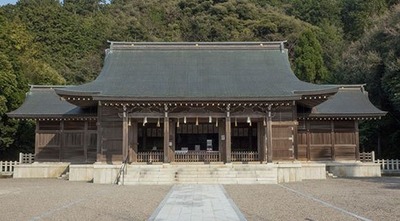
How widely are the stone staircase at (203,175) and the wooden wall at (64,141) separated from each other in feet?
20.0

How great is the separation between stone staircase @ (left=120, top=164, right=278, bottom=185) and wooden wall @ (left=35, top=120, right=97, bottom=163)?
241 inches

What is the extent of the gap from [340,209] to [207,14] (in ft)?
199

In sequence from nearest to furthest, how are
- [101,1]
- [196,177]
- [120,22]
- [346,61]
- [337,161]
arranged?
[196,177] → [337,161] → [346,61] → [120,22] → [101,1]

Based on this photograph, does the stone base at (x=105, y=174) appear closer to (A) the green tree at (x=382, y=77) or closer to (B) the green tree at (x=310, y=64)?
(A) the green tree at (x=382, y=77)

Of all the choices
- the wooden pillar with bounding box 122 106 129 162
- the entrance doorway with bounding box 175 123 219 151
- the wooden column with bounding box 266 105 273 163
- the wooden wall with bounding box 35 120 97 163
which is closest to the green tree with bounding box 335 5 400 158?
the wooden column with bounding box 266 105 273 163

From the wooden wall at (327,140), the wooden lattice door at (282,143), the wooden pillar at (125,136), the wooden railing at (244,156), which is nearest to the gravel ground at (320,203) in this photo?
the wooden lattice door at (282,143)

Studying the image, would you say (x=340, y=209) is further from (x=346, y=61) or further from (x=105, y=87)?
(x=346, y=61)

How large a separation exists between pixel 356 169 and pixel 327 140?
257 centimetres

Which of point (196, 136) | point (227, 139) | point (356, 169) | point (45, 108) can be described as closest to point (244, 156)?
point (227, 139)

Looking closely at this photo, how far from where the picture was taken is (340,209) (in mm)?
11156

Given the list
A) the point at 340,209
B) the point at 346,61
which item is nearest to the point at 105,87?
the point at 340,209

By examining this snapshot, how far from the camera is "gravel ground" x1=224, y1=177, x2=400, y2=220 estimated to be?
1023 cm

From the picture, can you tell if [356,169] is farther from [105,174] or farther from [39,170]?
[39,170]

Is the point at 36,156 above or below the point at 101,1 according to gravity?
below
